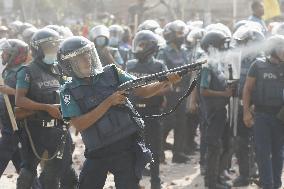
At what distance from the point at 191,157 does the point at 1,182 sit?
3.32 meters

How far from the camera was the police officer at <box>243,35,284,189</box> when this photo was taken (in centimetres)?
695

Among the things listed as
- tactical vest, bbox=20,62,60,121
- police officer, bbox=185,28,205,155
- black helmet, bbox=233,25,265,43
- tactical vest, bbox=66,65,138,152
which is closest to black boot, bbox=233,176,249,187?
black helmet, bbox=233,25,265,43

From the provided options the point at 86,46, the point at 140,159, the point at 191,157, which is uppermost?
the point at 86,46

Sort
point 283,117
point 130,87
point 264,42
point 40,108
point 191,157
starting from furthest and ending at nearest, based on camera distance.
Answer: point 191,157
point 264,42
point 283,117
point 40,108
point 130,87

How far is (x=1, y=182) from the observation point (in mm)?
8688

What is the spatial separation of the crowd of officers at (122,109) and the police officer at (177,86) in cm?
14

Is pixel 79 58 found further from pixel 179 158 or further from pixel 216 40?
pixel 179 158

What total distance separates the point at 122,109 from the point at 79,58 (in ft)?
1.82

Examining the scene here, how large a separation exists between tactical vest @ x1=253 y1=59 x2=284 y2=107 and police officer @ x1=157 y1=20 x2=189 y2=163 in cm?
289

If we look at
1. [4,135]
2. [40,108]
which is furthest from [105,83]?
[4,135]

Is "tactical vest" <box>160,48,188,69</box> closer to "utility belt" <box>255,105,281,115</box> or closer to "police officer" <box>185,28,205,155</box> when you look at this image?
"police officer" <box>185,28,205,155</box>

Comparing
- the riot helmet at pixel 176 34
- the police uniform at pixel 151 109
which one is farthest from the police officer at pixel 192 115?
the police uniform at pixel 151 109

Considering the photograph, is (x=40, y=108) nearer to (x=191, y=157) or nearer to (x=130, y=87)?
(x=130, y=87)

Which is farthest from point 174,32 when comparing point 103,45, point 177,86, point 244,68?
point 244,68
